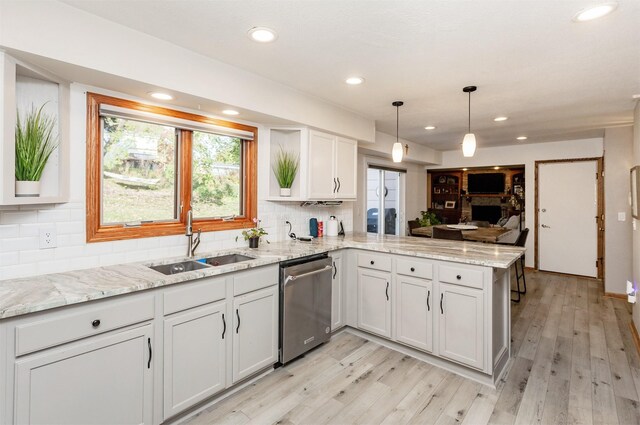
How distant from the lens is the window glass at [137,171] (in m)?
2.32

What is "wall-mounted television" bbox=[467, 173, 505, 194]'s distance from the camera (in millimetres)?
7242

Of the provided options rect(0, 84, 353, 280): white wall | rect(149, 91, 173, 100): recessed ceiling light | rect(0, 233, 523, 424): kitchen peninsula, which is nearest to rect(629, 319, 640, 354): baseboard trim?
rect(0, 233, 523, 424): kitchen peninsula

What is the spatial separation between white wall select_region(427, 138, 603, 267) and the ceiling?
7.09 feet

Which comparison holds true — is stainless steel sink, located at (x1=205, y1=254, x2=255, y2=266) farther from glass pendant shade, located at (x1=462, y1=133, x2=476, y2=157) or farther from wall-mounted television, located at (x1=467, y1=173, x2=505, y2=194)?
wall-mounted television, located at (x1=467, y1=173, x2=505, y2=194)

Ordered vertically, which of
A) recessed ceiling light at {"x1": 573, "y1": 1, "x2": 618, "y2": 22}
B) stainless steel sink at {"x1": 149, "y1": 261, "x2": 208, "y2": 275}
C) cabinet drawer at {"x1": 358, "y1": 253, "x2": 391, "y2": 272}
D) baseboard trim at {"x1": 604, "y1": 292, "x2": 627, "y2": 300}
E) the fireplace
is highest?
recessed ceiling light at {"x1": 573, "y1": 1, "x2": 618, "y2": 22}

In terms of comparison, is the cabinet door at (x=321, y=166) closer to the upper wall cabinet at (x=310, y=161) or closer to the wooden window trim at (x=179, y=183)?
the upper wall cabinet at (x=310, y=161)

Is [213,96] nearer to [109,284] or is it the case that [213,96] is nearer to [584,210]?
[109,284]

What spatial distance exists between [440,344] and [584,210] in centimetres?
477

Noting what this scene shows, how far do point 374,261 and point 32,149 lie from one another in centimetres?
267

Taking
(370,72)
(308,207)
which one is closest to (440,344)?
(308,207)

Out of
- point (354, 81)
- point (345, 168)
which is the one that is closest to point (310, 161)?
point (345, 168)

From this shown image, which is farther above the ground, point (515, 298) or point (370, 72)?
point (370, 72)

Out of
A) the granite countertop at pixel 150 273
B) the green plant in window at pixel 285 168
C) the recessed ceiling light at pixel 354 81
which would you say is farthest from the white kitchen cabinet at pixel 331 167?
the recessed ceiling light at pixel 354 81

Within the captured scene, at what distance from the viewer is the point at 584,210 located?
5633mm
